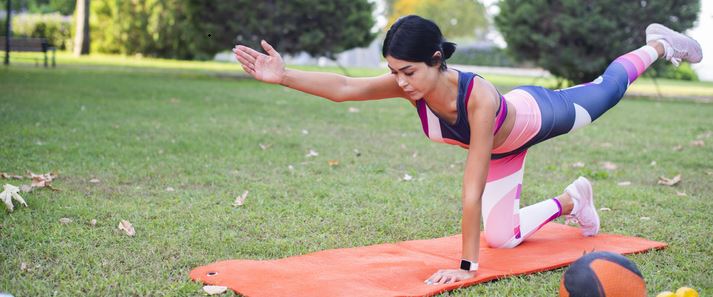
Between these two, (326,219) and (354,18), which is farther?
(354,18)

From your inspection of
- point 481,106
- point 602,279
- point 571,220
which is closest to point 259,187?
point 571,220

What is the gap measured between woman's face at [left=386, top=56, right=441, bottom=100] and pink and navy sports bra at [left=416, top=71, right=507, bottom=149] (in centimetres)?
15

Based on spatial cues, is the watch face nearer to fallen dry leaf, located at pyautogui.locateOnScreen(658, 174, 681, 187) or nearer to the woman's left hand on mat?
the woman's left hand on mat

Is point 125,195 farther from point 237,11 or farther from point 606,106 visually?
point 237,11

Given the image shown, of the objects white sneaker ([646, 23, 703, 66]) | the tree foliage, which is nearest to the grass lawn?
white sneaker ([646, 23, 703, 66])

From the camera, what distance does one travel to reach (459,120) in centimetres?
376

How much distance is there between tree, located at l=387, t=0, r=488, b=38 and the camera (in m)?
52.7

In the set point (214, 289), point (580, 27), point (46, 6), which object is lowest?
point (214, 289)

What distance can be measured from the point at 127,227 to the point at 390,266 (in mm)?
1587

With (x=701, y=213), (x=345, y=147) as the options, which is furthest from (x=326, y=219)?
(x=345, y=147)

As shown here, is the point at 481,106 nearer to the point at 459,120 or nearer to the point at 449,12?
the point at 459,120

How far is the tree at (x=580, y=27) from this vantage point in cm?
1638

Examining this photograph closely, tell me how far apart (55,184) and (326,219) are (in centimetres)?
212

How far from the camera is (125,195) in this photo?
5.36 m
